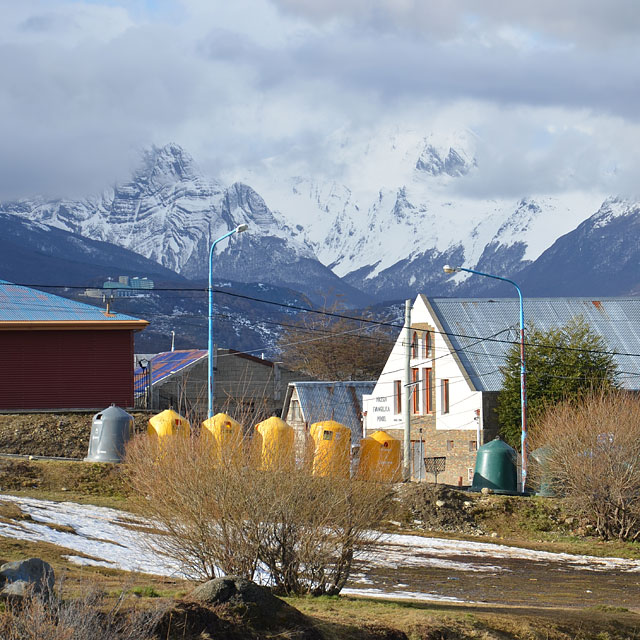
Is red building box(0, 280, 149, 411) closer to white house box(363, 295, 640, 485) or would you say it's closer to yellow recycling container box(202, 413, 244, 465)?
white house box(363, 295, 640, 485)

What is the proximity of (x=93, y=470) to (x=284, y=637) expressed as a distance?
22835 mm

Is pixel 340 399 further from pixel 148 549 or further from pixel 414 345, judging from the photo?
pixel 148 549

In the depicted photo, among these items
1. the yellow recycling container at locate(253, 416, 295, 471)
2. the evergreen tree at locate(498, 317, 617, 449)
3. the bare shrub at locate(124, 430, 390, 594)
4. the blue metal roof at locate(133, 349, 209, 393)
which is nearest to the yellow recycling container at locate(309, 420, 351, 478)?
the bare shrub at locate(124, 430, 390, 594)

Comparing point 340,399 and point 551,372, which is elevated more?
point 551,372

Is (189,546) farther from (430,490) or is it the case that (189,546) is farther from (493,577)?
(430,490)

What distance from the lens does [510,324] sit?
2104 inches

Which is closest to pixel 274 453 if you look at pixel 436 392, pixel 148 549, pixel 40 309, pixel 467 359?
pixel 148 549

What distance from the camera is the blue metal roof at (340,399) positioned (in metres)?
60.4

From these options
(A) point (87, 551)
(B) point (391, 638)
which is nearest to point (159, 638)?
(B) point (391, 638)

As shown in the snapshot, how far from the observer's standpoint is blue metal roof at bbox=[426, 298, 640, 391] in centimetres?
5091

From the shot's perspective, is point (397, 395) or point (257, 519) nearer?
point (257, 519)

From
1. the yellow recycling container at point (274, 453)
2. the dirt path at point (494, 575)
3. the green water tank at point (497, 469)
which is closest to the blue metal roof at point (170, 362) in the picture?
the green water tank at point (497, 469)

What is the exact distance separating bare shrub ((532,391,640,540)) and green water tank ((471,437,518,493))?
4.59 meters

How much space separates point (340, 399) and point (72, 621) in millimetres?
52931
